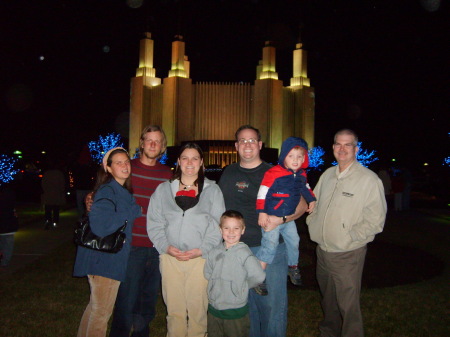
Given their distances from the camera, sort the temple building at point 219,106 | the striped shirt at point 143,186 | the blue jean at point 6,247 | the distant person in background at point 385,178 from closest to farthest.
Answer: the striped shirt at point 143,186, the blue jean at point 6,247, the distant person in background at point 385,178, the temple building at point 219,106

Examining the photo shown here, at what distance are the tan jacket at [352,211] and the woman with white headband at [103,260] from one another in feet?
6.22

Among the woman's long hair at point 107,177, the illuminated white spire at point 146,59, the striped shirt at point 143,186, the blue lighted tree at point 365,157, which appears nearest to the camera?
the woman's long hair at point 107,177

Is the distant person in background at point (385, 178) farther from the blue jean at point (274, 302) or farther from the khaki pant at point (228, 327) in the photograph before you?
the khaki pant at point (228, 327)

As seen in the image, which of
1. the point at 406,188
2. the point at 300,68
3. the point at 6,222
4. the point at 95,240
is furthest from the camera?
the point at 300,68

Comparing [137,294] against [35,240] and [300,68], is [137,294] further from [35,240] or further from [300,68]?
[300,68]

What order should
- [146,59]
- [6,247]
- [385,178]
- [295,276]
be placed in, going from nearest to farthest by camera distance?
1. [295,276]
2. [6,247]
3. [385,178]
4. [146,59]

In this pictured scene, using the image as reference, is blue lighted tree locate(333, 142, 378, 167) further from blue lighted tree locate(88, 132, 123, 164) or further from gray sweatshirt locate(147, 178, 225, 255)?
gray sweatshirt locate(147, 178, 225, 255)

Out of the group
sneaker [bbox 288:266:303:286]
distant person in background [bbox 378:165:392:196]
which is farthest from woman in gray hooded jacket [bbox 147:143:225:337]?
distant person in background [bbox 378:165:392:196]

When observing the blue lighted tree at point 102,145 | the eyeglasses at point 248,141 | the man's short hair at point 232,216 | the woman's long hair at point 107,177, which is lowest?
the man's short hair at point 232,216

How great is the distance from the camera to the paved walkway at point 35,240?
6.90 meters

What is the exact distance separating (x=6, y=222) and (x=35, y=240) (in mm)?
2648

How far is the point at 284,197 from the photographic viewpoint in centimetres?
334

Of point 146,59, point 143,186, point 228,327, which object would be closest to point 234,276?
point 228,327

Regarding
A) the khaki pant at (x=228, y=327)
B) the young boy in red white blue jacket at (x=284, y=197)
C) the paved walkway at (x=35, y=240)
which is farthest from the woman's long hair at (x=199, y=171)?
the paved walkway at (x=35, y=240)
